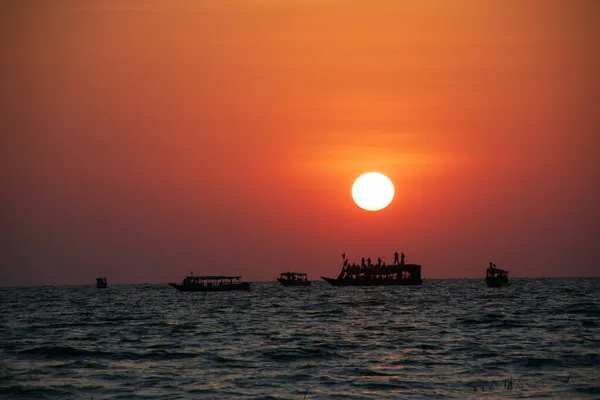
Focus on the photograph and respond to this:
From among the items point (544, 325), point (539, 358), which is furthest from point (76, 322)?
point (539, 358)

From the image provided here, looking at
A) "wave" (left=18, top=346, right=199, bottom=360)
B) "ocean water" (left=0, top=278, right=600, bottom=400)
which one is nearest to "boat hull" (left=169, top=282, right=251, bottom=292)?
"ocean water" (left=0, top=278, right=600, bottom=400)

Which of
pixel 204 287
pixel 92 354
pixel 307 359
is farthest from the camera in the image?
pixel 204 287

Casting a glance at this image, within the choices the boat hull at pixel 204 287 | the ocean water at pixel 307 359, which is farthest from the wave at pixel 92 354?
the boat hull at pixel 204 287

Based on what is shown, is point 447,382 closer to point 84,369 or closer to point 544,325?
point 84,369

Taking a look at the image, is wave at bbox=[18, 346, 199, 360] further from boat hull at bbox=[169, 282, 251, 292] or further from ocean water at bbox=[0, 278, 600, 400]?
boat hull at bbox=[169, 282, 251, 292]

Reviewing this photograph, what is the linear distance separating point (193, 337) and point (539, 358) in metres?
25.5

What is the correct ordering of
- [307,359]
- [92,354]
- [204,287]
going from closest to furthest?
[307,359]
[92,354]
[204,287]

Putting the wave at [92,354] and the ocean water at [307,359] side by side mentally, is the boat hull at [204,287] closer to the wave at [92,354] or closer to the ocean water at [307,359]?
the ocean water at [307,359]

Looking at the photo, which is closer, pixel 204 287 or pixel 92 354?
pixel 92 354

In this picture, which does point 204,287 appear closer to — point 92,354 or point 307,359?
point 92,354

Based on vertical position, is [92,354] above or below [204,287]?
below

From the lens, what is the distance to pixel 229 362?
42.4 metres

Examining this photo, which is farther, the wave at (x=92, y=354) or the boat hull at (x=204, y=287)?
the boat hull at (x=204, y=287)

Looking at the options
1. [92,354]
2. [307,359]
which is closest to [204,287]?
[92,354]
